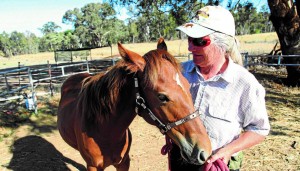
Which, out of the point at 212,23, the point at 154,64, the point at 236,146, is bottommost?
the point at 236,146

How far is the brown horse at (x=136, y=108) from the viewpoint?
151 cm

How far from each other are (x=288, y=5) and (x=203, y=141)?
9276mm

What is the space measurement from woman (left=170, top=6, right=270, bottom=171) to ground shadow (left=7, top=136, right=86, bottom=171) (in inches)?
134

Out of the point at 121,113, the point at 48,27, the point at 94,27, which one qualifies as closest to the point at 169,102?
the point at 121,113

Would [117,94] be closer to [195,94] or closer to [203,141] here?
[195,94]

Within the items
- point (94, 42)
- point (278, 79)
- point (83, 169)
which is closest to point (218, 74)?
point (83, 169)

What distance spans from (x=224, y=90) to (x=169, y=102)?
35cm

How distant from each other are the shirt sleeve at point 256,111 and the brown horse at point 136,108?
292mm

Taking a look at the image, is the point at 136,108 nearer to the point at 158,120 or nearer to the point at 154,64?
the point at 158,120

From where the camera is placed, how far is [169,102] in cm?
156

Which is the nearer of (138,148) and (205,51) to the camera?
(205,51)

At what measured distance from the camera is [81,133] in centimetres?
251

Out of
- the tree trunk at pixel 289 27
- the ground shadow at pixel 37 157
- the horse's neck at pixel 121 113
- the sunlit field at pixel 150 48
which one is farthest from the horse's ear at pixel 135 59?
the sunlit field at pixel 150 48

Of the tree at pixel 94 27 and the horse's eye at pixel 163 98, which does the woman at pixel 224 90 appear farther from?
the tree at pixel 94 27
